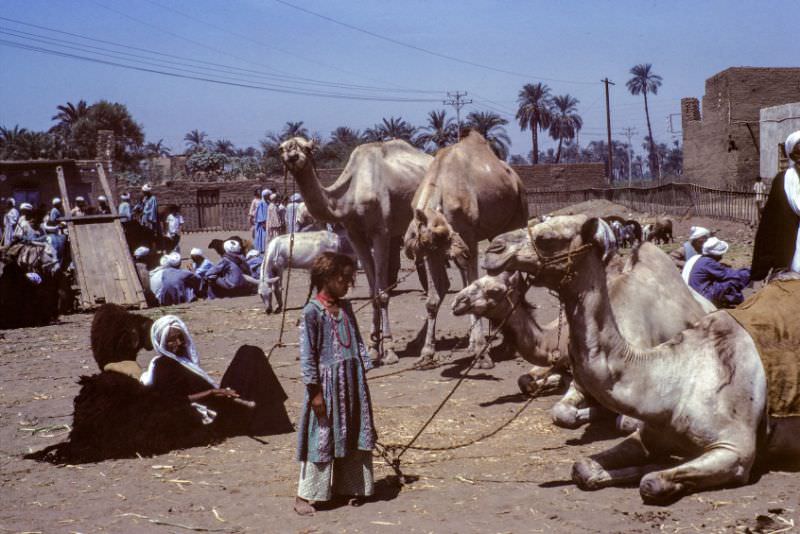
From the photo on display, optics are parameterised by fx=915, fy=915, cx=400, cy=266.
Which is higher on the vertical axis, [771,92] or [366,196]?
[771,92]

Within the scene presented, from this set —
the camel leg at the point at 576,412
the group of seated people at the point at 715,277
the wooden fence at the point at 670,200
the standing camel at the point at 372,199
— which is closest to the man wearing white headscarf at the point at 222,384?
the camel leg at the point at 576,412

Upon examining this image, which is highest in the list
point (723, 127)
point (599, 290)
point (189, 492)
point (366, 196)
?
point (723, 127)

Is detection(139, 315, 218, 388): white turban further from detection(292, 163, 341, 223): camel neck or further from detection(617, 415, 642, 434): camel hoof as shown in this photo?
detection(292, 163, 341, 223): camel neck

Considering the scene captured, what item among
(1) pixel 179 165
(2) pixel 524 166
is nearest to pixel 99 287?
(2) pixel 524 166

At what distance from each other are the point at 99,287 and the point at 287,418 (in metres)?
11.0

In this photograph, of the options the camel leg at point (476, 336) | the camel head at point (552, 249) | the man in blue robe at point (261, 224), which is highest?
the man in blue robe at point (261, 224)

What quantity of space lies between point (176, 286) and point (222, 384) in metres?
10.1

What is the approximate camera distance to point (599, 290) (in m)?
5.06

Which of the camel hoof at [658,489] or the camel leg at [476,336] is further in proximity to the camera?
the camel leg at [476,336]

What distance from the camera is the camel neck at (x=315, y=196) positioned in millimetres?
10789

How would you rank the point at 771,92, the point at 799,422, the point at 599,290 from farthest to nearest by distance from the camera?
the point at 771,92, the point at 799,422, the point at 599,290

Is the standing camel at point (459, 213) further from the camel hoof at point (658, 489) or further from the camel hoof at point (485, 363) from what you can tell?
the camel hoof at point (658, 489)

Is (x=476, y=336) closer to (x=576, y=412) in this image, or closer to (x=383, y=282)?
(x=383, y=282)

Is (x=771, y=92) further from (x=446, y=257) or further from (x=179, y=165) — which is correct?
(x=179, y=165)
